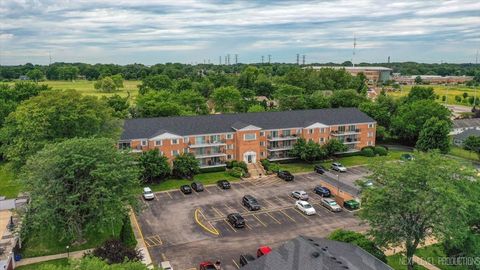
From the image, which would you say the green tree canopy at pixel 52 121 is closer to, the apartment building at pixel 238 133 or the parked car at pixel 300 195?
the apartment building at pixel 238 133

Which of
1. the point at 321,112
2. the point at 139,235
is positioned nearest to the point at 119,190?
the point at 139,235

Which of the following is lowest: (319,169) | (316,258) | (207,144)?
(319,169)

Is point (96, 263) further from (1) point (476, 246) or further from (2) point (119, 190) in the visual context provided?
(1) point (476, 246)

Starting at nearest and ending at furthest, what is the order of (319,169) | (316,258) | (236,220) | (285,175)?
1. (316,258)
2. (236,220)
3. (285,175)
4. (319,169)

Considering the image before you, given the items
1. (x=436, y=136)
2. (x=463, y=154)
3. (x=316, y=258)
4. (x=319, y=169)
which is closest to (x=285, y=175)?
(x=319, y=169)

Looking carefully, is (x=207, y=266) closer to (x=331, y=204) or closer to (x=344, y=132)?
(x=331, y=204)

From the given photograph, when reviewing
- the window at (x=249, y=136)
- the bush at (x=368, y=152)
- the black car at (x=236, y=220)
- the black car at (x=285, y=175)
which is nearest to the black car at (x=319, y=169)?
the black car at (x=285, y=175)
